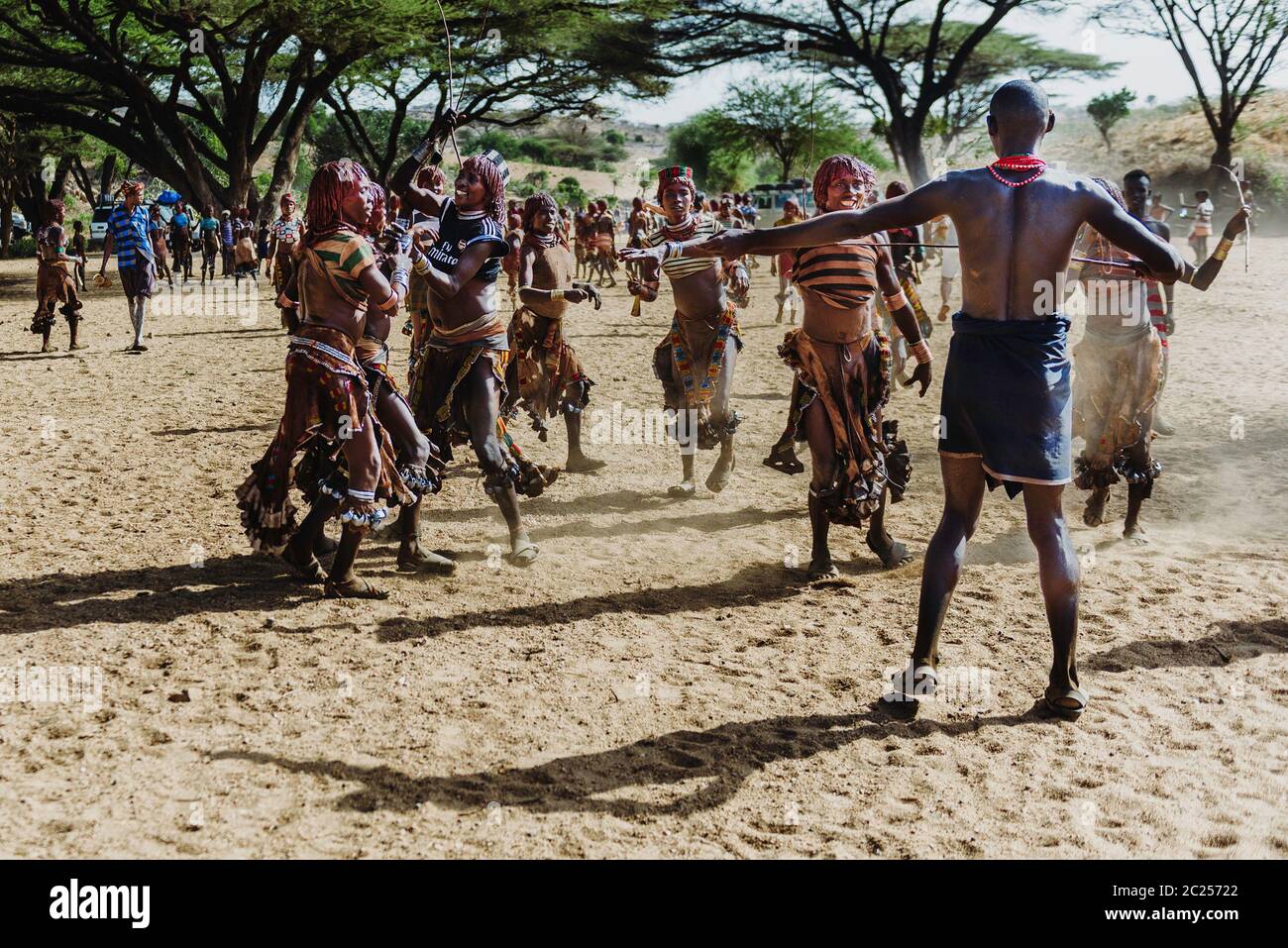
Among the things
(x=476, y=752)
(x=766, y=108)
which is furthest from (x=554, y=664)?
(x=766, y=108)

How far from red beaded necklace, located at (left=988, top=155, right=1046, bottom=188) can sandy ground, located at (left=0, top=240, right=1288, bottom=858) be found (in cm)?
208

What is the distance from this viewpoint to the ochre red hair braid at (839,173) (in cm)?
602

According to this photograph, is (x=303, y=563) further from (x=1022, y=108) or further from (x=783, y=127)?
(x=783, y=127)

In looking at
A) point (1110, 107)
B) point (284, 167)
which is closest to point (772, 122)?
point (1110, 107)

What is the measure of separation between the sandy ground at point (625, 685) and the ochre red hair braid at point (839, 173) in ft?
6.91

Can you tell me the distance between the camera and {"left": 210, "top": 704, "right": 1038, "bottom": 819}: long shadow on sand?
3900mm

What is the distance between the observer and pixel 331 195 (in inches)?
212

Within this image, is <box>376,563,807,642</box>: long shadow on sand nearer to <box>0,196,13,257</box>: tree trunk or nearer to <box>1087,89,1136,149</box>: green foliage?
<box>0,196,13,257</box>: tree trunk

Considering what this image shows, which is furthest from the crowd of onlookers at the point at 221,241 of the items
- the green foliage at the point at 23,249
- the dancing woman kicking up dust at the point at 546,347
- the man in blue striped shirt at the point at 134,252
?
the dancing woman kicking up dust at the point at 546,347

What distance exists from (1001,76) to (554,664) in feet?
132

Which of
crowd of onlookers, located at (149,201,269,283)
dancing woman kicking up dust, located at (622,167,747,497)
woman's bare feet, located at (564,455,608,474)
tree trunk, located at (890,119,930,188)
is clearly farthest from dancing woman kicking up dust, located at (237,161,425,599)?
tree trunk, located at (890,119,930,188)

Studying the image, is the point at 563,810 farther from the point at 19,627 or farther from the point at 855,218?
the point at 19,627

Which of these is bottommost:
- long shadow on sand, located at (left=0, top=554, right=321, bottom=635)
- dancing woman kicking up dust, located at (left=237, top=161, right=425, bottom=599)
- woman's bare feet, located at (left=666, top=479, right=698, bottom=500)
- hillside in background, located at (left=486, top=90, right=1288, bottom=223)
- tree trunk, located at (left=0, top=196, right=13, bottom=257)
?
long shadow on sand, located at (left=0, top=554, right=321, bottom=635)

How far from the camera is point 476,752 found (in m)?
4.27
